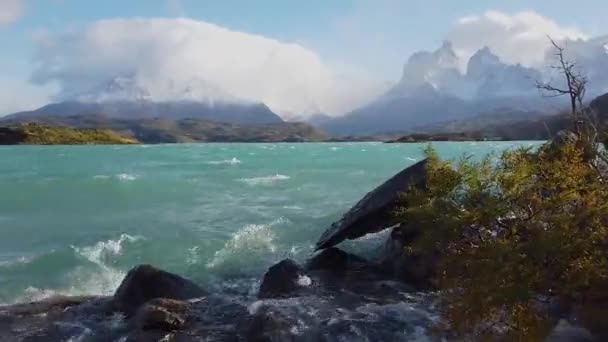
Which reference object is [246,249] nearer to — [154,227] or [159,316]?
[154,227]

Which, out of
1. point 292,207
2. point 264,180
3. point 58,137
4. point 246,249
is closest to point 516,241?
point 246,249

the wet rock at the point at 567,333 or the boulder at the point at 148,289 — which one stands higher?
the wet rock at the point at 567,333

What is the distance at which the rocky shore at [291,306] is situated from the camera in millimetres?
12828

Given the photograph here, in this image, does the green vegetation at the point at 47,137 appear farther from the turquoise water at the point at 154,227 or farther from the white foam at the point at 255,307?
the white foam at the point at 255,307

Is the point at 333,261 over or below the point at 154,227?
over

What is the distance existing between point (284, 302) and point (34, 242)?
15.6m

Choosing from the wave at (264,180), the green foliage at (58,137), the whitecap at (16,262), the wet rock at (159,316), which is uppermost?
the green foliage at (58,137)

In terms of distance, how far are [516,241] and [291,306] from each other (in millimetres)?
6878

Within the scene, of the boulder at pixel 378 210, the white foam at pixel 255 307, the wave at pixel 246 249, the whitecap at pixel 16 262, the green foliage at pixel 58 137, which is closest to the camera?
the white foam at pixel 255 307

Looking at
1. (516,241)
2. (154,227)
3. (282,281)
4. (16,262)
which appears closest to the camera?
(516,241)

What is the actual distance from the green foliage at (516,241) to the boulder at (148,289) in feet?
25.6

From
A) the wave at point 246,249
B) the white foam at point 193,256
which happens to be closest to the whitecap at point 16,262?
the white foam at point 193,256

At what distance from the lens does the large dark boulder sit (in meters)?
15.9

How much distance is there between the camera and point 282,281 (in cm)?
1630
